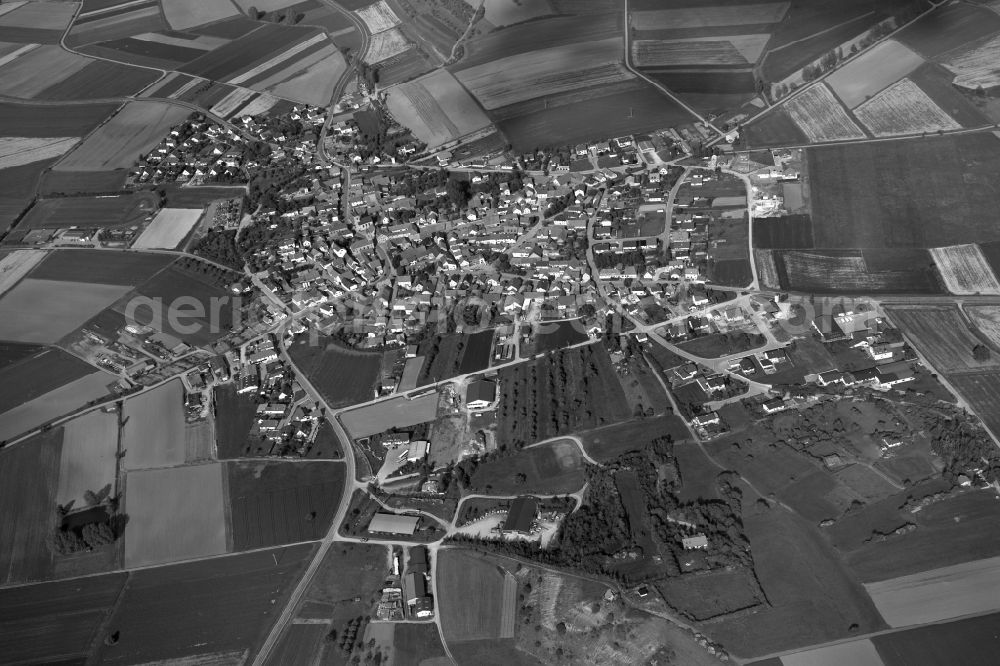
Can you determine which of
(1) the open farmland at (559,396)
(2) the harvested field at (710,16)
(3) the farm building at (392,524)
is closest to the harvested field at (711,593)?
(1) the open farmland at (559,396)

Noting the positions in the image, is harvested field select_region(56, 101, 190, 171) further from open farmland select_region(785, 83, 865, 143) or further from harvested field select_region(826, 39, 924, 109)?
harvested field select_region(826, 39, 924, 109)

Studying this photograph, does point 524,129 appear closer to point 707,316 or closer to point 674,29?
point 674,29

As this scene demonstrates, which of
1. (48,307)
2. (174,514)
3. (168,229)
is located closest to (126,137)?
(168,229)

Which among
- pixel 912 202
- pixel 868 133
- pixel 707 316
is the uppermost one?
pixel 868 133

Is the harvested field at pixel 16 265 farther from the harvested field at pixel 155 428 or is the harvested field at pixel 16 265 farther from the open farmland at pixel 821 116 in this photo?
the open farmland at pixel 821 116

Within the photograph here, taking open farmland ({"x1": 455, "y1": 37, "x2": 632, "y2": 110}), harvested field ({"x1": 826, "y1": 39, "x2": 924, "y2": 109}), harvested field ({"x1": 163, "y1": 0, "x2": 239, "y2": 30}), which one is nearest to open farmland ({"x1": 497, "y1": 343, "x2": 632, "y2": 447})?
open farmland ({"x1": 455, "y1": 37, "x2": 632, "y2": 110})

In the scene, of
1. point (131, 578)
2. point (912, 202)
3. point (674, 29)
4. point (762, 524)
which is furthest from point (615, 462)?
point (674, 29)
